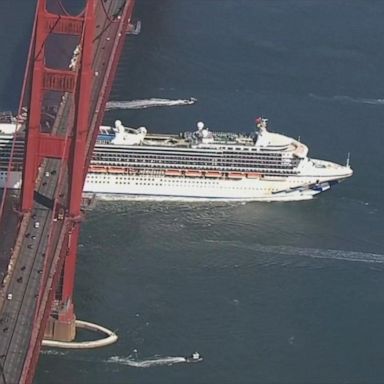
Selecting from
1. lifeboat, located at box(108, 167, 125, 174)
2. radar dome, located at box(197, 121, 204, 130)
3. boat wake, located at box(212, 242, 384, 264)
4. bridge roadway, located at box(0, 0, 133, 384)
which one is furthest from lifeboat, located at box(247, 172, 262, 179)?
bridge roadway, located at box(0, 0, 133, 384)

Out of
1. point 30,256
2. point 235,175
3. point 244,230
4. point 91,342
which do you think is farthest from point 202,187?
point 30,256

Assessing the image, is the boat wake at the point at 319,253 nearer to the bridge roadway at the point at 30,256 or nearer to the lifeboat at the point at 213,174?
the lifeboat at the point at 213,174

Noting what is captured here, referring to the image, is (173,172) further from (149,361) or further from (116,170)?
(149,361)

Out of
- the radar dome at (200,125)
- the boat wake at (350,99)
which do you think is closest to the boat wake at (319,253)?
the radar dome at (200,125)

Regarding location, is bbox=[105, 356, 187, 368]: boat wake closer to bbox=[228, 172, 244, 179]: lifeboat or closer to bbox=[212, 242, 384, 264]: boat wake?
bbox=[212, 242, 384, 264]: boat wake

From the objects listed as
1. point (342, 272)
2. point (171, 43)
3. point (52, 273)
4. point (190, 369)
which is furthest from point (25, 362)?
point (171, 43)

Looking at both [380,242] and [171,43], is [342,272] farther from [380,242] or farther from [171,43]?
[171,43]
